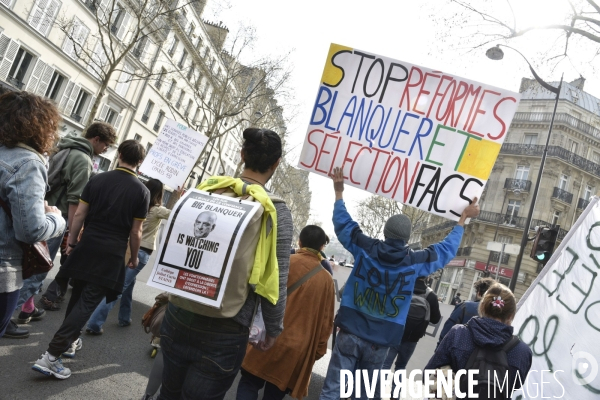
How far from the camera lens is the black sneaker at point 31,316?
4.37m

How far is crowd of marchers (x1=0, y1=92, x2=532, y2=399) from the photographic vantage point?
2156 mm

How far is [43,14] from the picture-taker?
72.5 ft

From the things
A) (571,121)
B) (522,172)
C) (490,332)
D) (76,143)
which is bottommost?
(490,332)

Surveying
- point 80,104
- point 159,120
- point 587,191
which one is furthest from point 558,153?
point 80,104

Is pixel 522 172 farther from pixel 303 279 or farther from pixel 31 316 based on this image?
pixel 31 316

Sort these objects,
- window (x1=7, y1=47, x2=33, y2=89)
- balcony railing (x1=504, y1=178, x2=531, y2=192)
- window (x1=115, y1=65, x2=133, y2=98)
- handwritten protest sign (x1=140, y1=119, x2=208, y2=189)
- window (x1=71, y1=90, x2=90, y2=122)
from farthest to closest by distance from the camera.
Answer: balcony railing (x1=504, y1=178, x2=531, y2=192)
window (x1=115, y1=65, x2=133, y2=98)
window (x1=71, y1=90, x2=90, y2=122)
window (x1=7, y1=47, x2=33, y2=89)
handwritten protest sign (x1=140, y1=119, x2=208, y2=189)

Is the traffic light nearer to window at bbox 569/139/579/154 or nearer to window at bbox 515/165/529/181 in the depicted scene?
window at bbox 515/165/529/181

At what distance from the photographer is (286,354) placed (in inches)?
131

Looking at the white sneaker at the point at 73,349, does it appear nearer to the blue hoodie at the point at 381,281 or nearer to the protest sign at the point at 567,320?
the blue hoodie at the point at 381,281

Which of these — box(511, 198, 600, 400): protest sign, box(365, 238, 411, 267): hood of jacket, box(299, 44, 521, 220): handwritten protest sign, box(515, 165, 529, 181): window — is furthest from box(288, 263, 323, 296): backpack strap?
box(515, 165, 529, 181): window

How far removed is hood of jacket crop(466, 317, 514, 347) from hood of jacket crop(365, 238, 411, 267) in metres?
0.76

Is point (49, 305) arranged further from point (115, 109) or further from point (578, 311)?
point (115, 109)

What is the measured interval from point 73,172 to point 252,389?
2.51 m

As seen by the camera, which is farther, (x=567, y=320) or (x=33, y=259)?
(x=567, y=320)
